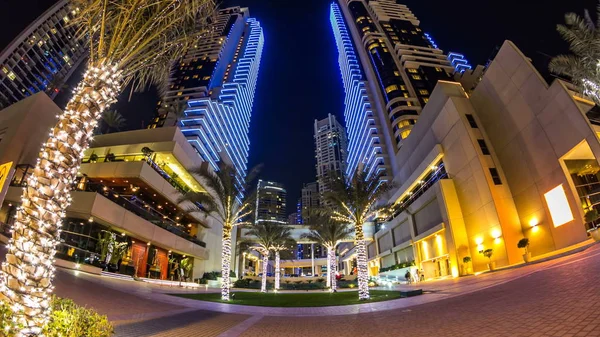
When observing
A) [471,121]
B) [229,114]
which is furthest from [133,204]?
[229,114]

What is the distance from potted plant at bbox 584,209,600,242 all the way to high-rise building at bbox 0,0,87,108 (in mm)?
116146

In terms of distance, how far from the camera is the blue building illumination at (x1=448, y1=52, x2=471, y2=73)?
283 feet

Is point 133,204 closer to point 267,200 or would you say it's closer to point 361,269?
point 267,200

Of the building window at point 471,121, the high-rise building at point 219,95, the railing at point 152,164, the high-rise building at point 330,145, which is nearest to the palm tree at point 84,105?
the railing at point 152,164

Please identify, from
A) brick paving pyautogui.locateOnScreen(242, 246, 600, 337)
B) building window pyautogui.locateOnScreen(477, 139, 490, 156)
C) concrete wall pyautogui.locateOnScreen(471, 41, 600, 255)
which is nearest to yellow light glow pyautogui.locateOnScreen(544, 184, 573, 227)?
concrete wall pyautogui.locateOnScreen(471, 41, 600, 255)

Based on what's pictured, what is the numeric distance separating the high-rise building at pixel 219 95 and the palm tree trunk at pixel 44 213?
2174 inches

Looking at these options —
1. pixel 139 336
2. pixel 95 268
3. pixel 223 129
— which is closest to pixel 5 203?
pixel 95 268

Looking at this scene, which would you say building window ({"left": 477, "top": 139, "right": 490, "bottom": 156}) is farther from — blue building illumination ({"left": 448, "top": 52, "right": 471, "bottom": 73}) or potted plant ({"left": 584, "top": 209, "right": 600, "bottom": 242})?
blue building illumination ({"left": 448, "top": 52, "right": 471, "bottom": 73})

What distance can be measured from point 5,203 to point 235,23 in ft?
442

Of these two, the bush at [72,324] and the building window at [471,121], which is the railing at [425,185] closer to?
the building window at [471,121]

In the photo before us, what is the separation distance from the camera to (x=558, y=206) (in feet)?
66.3

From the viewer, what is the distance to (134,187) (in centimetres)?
2825

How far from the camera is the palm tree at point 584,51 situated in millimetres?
15078

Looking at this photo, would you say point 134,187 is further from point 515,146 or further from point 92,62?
point 515,146
